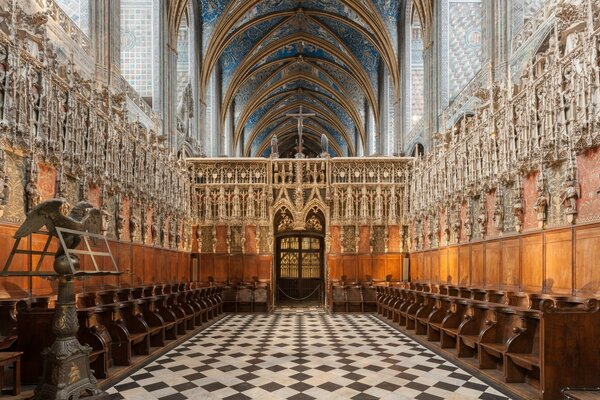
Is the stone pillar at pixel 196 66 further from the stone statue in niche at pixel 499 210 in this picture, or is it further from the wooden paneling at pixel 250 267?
the stone statue in niche at pixel 499 210

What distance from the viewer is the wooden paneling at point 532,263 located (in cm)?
873

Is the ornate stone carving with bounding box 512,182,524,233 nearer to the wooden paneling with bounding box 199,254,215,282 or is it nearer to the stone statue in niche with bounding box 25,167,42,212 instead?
the stone statue in niche with bounding box 25,167,42,212

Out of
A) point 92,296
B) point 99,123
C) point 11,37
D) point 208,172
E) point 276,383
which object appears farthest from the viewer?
point 208,172

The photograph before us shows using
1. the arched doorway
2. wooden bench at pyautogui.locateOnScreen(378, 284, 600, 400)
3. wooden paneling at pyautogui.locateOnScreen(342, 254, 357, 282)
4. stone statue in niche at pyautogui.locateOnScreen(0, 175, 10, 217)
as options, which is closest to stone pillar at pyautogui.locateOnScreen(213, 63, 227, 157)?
the arched doorway

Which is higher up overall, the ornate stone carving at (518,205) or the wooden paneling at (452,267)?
the ornate stone carving at (518,205)

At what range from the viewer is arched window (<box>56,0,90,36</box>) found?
1211 centimetres

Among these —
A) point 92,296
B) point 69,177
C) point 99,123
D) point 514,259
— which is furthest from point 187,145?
point 514,259

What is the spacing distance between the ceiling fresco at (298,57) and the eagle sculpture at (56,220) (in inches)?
790

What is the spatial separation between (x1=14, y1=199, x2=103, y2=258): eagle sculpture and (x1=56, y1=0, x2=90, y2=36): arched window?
9.00 m

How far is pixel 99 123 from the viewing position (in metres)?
10.7

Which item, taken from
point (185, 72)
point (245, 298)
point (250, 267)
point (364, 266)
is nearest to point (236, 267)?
point (250, 267)

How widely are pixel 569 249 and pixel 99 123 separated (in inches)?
418

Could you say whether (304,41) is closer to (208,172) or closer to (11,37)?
(208,172)

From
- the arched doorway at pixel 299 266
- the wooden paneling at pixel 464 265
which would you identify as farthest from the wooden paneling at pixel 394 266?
the wooden paneling at pixel 464 265
